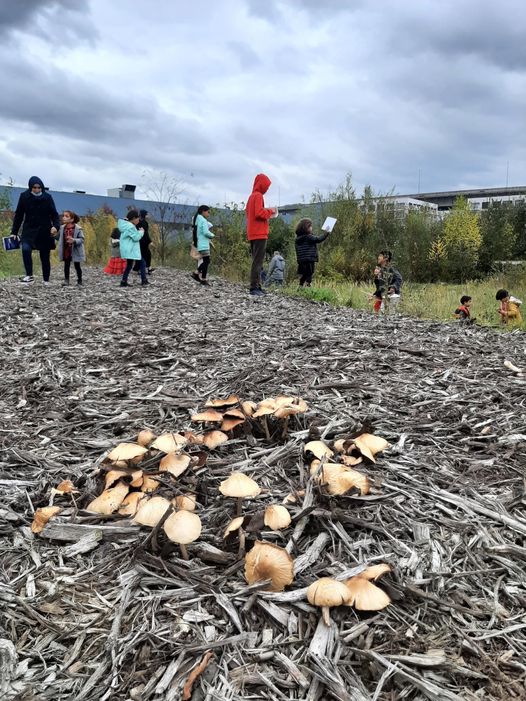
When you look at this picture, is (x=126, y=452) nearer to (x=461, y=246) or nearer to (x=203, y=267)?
(x=203, y=267)

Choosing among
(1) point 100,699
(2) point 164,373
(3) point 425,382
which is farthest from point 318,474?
(2) point 164,373

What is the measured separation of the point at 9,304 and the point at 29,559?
5.58 m

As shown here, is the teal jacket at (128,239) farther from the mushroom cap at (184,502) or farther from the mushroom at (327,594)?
the mushroom at (327,594)

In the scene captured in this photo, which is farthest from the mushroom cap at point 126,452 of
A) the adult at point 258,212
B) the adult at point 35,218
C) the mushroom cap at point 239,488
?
the adult at point 35,218

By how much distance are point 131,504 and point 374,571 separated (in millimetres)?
825

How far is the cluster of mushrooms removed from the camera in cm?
144

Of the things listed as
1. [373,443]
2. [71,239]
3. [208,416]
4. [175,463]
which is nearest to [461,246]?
[71,239]

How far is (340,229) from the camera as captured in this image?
622 inches

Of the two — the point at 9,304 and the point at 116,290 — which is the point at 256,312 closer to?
the point at 9,304

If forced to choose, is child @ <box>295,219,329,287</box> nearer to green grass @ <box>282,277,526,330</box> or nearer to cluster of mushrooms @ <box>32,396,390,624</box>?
green grass @ <box>282,277,526,330</box>

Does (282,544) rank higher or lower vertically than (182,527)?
lower

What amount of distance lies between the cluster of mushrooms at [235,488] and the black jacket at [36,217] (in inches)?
293

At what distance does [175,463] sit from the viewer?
76.1 inches

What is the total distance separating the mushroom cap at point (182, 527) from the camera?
4.96 ft
